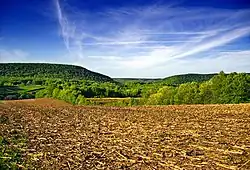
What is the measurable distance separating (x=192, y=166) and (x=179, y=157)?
80 cm

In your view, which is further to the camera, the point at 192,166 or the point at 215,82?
the point at 215,82

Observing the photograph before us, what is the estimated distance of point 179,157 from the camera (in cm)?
768

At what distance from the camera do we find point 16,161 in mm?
7805

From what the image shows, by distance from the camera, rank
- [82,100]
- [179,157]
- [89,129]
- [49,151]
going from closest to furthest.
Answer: [179,157] → [49,151] → [89,129] → [82,100]

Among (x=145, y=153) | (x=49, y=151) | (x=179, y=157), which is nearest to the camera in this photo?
(x=179, y=157)

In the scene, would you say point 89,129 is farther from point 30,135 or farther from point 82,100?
point 82,100

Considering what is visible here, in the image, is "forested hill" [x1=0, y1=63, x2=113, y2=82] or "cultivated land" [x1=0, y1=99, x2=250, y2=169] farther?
"forested hill" [x1=0, y1=63, x2=113, y2=82]

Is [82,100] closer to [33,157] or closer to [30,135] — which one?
[30,135]

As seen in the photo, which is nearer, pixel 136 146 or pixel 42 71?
pixel 136 146

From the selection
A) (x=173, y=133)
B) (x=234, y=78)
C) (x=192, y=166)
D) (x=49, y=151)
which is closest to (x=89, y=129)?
(x=173, y=133)

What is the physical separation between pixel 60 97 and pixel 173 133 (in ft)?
168

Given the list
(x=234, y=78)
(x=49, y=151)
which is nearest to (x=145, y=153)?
(x=49, y=151)

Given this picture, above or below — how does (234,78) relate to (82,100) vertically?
above

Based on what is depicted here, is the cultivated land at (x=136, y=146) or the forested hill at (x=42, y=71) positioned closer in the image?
the cultivated land at (x=136, y=146)
